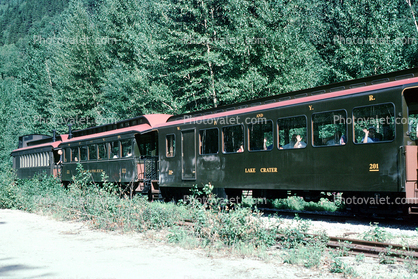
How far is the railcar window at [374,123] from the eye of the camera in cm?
959

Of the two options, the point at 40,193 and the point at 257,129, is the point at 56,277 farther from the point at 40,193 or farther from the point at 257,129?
the point at 40,193

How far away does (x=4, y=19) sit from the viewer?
467 ft

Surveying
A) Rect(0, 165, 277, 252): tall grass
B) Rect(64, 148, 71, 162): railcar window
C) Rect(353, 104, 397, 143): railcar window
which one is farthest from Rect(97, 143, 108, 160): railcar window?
Rect(353, 104, 397, 143): railcar window

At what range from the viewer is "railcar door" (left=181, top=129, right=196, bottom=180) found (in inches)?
587

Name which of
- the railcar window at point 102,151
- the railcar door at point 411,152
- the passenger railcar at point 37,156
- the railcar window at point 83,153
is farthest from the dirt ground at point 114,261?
the passenger railcar at point 37,156

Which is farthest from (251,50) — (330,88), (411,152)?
(411,152)

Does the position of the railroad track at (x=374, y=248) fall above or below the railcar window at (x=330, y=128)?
below

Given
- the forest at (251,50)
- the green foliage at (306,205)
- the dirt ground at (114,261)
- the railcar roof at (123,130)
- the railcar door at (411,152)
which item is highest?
the forest at (251,50)

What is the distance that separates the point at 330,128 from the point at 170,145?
7.12 meters

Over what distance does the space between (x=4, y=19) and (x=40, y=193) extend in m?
146

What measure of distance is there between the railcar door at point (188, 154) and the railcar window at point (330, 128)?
5.09 metres

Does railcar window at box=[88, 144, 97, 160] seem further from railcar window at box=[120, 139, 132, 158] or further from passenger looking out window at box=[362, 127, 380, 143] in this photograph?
passenger looking out window at box=[362, 127, 380, 143]

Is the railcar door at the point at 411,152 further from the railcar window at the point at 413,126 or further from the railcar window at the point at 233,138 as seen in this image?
the railcar window at the point at 233,138

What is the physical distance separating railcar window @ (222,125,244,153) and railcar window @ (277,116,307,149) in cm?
154
